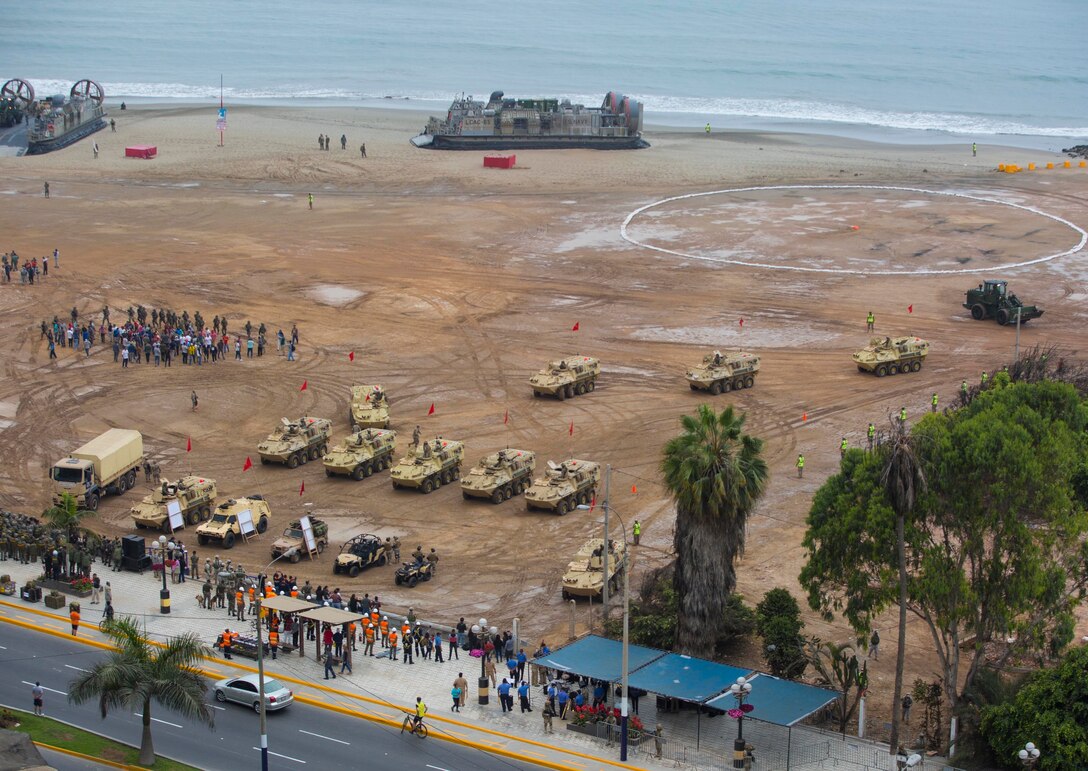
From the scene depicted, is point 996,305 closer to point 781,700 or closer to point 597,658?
point 597,658

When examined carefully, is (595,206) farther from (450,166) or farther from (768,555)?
(768,555)

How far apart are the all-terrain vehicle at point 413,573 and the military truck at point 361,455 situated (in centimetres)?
998

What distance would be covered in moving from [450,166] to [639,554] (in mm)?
71688

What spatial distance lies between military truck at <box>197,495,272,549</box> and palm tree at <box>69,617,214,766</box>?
14438 millimetres

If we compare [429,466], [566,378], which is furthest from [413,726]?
[566,378]

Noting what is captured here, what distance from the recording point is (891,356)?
6844 centimetres

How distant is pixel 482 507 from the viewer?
178 feet

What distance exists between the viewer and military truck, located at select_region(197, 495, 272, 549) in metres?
50.2

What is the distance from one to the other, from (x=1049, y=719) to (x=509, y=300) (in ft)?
171

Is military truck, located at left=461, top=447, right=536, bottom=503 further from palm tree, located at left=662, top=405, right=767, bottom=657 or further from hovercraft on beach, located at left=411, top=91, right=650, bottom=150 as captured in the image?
hovercraft on beach, located at left=411, top=91, right=650, bottom=150

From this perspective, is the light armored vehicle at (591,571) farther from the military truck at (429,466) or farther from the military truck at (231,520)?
the military truck at (231,520)

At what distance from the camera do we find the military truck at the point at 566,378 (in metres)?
65.5

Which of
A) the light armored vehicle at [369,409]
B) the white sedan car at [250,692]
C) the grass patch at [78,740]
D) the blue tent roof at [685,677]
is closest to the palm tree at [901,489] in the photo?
the blue tent roof at [685,677]

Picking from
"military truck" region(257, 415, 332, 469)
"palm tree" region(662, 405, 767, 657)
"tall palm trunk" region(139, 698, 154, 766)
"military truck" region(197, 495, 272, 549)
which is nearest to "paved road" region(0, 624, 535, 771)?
"tall palm trunk" region(139, 698, 154, 766)
